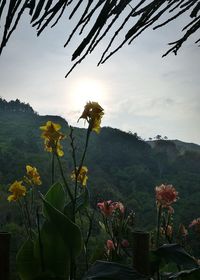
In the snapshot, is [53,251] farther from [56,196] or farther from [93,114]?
[93,114]

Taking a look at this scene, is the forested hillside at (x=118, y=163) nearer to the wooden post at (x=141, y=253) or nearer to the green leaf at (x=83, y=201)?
the green leaf at (x=83, y=201)

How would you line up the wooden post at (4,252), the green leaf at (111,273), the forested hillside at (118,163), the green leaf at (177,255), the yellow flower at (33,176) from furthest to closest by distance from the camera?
the forested hillside at (118,163) < the yellow flower at (33,176) < the wooden post at (4,252) < the green leaf at (177,255) < the green leaf at (111,273)

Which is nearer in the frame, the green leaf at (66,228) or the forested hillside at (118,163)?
the green leaf at (66,228)

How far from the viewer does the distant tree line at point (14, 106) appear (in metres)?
66.6

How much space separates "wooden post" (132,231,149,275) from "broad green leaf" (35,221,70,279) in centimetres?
30

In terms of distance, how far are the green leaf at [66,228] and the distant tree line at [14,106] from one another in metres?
65.2

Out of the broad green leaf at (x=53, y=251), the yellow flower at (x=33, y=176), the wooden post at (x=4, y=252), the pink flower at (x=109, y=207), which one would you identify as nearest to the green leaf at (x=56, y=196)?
the broad green leaf at (x=53, y=251)

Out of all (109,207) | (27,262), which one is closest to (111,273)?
(27,262)

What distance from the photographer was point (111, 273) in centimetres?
136

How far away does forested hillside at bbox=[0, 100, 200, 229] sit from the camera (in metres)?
36.9

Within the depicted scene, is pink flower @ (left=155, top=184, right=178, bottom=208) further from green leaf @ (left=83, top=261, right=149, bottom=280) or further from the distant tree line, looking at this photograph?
the distant tree line

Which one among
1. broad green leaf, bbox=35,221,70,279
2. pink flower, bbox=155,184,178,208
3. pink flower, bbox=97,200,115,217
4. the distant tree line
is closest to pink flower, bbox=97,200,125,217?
pink flower, bbox=97,200,115,217

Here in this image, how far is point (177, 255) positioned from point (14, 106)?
6717cm

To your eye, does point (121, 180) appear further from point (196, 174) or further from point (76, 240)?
point (76, 240)
